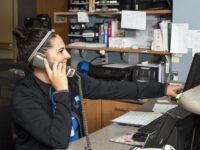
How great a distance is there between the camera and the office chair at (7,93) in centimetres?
154

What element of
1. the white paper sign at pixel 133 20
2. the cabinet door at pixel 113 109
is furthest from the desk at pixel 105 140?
the white paper sign at pixel 133 20

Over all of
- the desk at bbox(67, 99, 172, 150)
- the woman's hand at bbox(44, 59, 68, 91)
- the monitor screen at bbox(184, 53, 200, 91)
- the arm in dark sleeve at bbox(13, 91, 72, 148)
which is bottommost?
the desk at bbox(67, 99, 172, 150)

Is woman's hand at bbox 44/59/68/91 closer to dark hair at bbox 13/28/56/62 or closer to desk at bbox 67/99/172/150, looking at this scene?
dark hair at bbox 13/28/56/62

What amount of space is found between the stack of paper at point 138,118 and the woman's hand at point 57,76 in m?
0.43

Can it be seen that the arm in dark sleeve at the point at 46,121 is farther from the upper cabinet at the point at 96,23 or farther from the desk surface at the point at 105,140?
the upper cabinet at the point at 96,23

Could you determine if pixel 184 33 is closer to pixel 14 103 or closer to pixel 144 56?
pixel 144 56

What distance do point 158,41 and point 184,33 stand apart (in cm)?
25

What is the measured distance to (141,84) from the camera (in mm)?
1894

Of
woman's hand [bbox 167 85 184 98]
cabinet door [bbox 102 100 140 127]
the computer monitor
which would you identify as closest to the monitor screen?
the computer monitor

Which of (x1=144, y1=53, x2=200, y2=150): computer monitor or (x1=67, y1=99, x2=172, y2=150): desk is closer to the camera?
(x1=144, y1=53, x2=200, y2=150): computer monitor

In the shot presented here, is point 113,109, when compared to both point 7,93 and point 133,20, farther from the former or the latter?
point 7,93

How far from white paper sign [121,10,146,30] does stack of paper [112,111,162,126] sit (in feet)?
4.30

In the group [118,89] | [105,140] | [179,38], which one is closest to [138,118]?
[118,89]

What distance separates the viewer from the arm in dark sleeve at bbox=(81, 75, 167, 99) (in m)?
1.87
